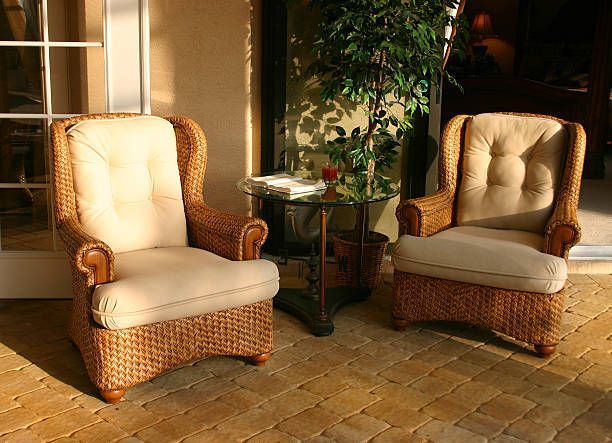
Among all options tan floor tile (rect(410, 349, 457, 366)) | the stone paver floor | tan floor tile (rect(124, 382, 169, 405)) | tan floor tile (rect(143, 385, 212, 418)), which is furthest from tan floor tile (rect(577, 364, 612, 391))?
tan floor tile (rect(124, 382, 169, 405))

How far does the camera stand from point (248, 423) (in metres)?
3.03

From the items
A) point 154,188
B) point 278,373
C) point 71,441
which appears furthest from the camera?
point 154,188

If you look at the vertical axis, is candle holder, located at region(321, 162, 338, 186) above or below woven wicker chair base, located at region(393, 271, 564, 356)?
above

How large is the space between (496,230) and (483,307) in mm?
546

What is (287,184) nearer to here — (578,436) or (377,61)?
(377,61)

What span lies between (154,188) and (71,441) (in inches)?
50.9

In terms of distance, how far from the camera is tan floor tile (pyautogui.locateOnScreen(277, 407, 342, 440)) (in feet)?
9.75

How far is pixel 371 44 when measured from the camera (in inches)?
159

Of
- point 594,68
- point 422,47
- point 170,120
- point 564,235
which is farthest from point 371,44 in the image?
point 594,68

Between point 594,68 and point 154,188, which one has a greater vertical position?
point 594,68

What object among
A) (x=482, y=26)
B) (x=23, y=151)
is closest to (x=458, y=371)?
(x=23, y=151)

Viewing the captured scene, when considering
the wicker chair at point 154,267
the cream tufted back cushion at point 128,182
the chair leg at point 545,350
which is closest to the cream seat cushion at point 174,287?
the wicker chair at point 154,267

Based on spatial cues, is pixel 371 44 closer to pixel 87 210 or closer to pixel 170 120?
pixel 170 120

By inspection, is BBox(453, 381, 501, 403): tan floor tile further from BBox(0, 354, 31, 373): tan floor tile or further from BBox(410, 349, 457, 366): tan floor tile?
BBox(0, 354, 31, 373): tan floor tile
